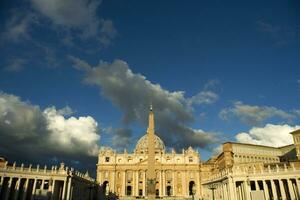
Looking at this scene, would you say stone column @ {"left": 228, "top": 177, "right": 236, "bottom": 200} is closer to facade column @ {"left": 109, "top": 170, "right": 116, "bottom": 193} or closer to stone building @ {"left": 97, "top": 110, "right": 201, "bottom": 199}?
stone building @ {"left": 97, "top": 110, "right": 201, "bottom": 199}

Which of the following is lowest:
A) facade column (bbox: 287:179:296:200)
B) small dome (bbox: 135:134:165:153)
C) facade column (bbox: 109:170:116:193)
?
facade column (bbox: 287:179:296:200)

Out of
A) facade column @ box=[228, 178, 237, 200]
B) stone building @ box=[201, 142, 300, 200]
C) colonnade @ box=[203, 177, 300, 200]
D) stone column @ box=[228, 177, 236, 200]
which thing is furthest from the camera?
facade column @ box=[228, 178, 237, 200]

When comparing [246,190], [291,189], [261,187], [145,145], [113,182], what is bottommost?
[291,189]

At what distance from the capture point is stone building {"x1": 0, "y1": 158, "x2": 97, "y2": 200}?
47791 millimetres

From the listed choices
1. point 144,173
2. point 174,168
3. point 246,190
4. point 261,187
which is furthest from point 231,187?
point 144,173

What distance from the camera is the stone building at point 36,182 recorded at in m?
47.8

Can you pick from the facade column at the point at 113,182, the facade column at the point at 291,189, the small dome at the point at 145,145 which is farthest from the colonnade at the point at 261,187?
the small dome at the point at 145,145

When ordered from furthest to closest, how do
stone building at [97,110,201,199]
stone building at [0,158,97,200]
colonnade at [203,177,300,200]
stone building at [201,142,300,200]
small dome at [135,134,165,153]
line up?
small dome at [135,134,165,153]
stone building at [97,110,201,199]
stone building at [0,158,97,200]
stone building at [201,142,300,200]
colonnade at [203,177,300,200]

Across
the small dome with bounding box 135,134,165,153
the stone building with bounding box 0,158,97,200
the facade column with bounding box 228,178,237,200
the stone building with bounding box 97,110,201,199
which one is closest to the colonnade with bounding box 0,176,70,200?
the stone building with bounding box 0,158,97,200

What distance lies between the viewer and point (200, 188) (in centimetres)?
8981

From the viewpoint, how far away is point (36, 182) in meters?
51.8

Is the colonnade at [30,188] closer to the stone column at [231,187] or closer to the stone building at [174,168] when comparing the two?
the stone column at [231,187]

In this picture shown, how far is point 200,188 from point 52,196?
53.6m

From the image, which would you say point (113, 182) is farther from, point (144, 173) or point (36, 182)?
point (36, 182)
